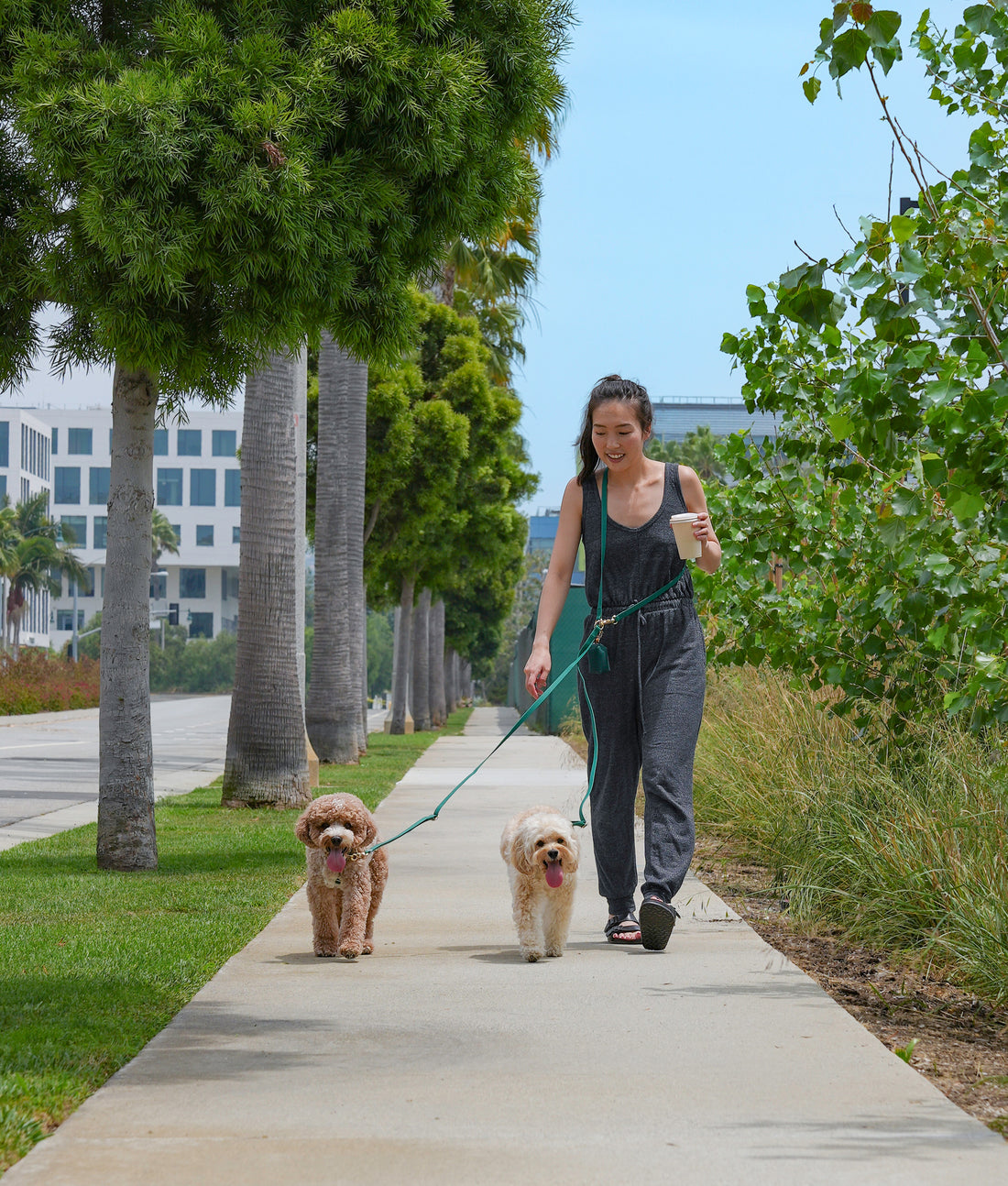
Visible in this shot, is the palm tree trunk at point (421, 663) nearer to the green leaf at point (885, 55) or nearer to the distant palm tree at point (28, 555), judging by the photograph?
the green leaf at point (885, 55)

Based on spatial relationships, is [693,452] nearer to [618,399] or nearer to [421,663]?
[421,663]

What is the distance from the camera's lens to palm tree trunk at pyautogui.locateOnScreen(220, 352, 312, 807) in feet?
41.9

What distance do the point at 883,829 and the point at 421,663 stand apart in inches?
1161

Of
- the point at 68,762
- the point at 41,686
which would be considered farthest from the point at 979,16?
the point at 41,686

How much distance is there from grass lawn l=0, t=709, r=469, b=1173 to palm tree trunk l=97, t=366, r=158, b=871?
266mm

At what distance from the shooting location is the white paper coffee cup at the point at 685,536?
5.66 metres

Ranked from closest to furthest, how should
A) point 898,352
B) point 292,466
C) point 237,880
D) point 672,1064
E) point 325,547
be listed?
point 672,1064 → point 898,352 → point 237,880 → point 292,466 → point 325,547

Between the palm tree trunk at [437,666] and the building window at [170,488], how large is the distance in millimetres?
82280

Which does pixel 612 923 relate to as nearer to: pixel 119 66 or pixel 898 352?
pixel 898 352

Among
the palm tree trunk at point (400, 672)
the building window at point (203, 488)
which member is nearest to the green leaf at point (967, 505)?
the palm tree trunk at point (400, 672)

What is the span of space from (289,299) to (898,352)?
106 inches

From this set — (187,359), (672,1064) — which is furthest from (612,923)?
(187,359)

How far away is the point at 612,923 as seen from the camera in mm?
6332

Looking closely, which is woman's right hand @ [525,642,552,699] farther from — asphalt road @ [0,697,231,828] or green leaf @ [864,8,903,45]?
asphalt road @ [0,697,231,828]
